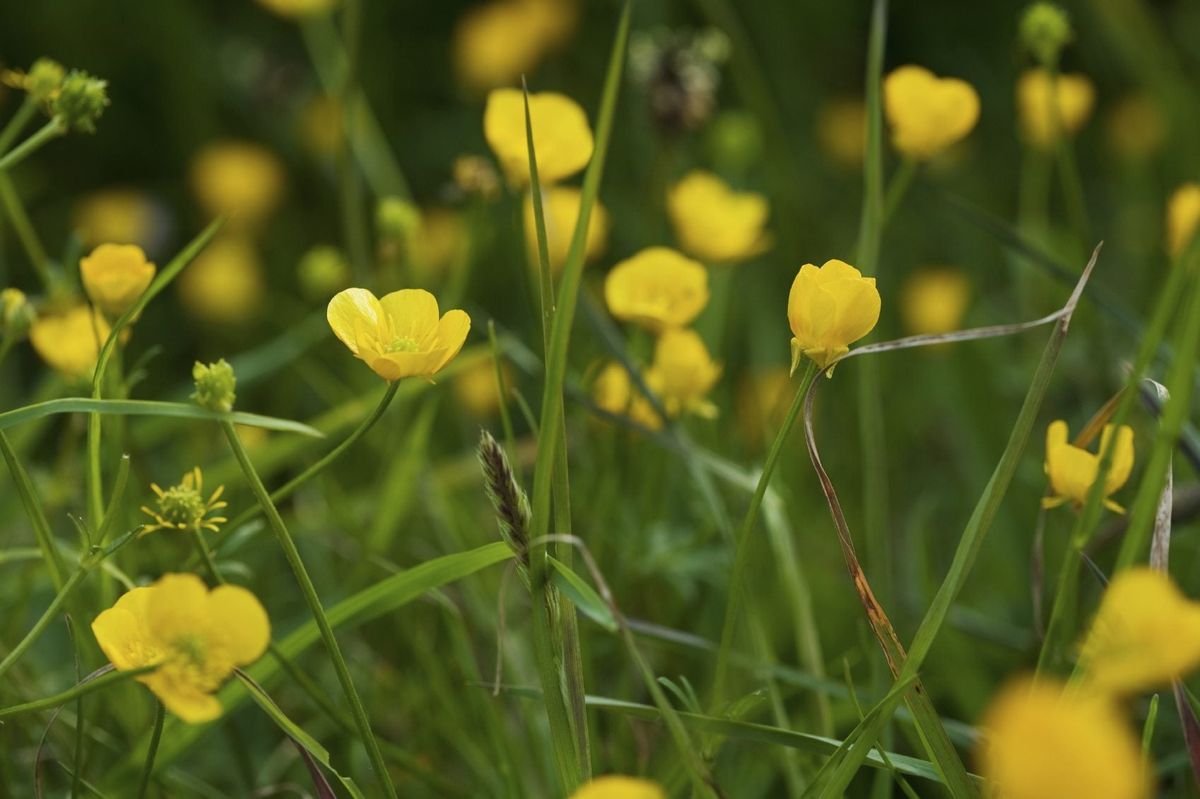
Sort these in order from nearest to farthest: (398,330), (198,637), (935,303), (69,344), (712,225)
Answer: (198,637) < (398,330) < (69,344) < (712,225) < (935,303)

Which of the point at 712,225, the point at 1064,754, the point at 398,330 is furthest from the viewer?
the point at 712,225

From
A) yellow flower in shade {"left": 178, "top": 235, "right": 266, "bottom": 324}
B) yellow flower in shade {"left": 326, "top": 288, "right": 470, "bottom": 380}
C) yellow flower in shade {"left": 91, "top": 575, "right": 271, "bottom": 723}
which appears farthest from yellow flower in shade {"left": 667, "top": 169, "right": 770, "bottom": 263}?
yellow flower in shade {"left": 178, "top": 235, "right": 266, "bottom": 324}

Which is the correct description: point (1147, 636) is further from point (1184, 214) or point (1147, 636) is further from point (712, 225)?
point (712, 225)

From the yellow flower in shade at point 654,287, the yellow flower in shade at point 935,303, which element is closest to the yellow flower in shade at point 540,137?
the yellow flower in shade at point 654,287

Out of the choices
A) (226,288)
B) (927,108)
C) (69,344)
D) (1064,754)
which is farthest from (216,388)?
(226,288)

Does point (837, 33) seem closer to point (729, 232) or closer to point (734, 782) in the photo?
point (729, 232)

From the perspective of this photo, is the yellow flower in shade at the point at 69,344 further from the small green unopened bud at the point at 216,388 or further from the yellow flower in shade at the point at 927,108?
the yellow flower in shade at the point at 927,108
